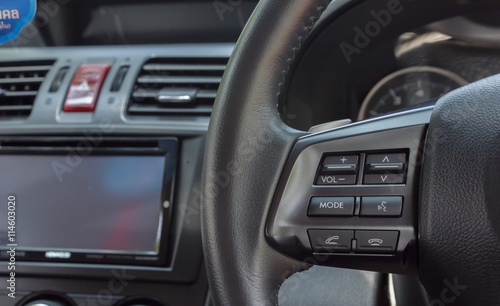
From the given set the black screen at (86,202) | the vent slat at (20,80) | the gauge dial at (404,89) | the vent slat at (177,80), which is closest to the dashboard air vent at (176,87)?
the vent slat at (177,80)

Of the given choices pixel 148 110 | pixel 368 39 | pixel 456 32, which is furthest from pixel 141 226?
pixel 456 32

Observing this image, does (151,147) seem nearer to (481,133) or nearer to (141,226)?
(141,226)

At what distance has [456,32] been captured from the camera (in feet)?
4.05

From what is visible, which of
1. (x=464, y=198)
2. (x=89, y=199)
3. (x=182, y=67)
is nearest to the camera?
(x=464, y=198)

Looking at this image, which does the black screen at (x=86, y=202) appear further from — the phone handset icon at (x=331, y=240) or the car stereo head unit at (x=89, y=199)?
the phone handset icon at (x=331, y=240)

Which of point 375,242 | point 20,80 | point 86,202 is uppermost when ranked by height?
point 375,242

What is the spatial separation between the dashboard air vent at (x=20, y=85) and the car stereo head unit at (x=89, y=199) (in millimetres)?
110

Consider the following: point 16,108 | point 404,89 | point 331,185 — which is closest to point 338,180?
point 331,185

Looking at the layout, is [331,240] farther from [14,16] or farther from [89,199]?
[14,16]

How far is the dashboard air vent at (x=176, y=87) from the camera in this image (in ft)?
3.99

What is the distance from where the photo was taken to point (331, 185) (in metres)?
0.78

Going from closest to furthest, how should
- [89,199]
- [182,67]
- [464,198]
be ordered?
[464,198], [89,199], [182,67]

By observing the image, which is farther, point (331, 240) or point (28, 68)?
point (28, 68)

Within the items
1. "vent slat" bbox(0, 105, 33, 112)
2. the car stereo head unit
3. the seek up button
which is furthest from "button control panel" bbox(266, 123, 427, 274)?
"vent slat" bbox(0, 105, 33, 112)
